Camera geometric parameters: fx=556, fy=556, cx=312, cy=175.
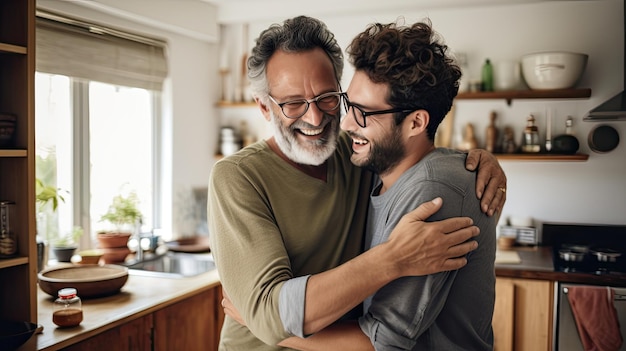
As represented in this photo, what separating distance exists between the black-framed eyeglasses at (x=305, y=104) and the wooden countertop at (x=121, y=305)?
1.21 metres

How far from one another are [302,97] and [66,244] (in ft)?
7.08

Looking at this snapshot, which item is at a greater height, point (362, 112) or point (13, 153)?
point (362, 112)

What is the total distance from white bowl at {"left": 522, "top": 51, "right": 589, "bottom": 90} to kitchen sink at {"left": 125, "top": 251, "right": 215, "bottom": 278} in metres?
2.45

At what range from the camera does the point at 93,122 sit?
3.52m

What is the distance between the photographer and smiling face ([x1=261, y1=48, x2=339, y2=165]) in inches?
67.0

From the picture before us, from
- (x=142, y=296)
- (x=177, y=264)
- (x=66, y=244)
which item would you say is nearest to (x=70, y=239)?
(x=66, y=244)

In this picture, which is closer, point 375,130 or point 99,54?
point 375,130

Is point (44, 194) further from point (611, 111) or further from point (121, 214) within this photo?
point (611, 111)

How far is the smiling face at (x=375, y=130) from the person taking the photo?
1519 mm

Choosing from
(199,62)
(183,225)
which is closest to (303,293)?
(183,225)

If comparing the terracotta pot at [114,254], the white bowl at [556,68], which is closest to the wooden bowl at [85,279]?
the terracotta pot at [114,254]

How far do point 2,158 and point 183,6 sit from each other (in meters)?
2.11

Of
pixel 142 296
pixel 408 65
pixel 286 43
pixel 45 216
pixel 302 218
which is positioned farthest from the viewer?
pixel 45 216

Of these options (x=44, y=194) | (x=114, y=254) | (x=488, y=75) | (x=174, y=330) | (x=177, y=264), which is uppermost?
(x=488, y=75)
